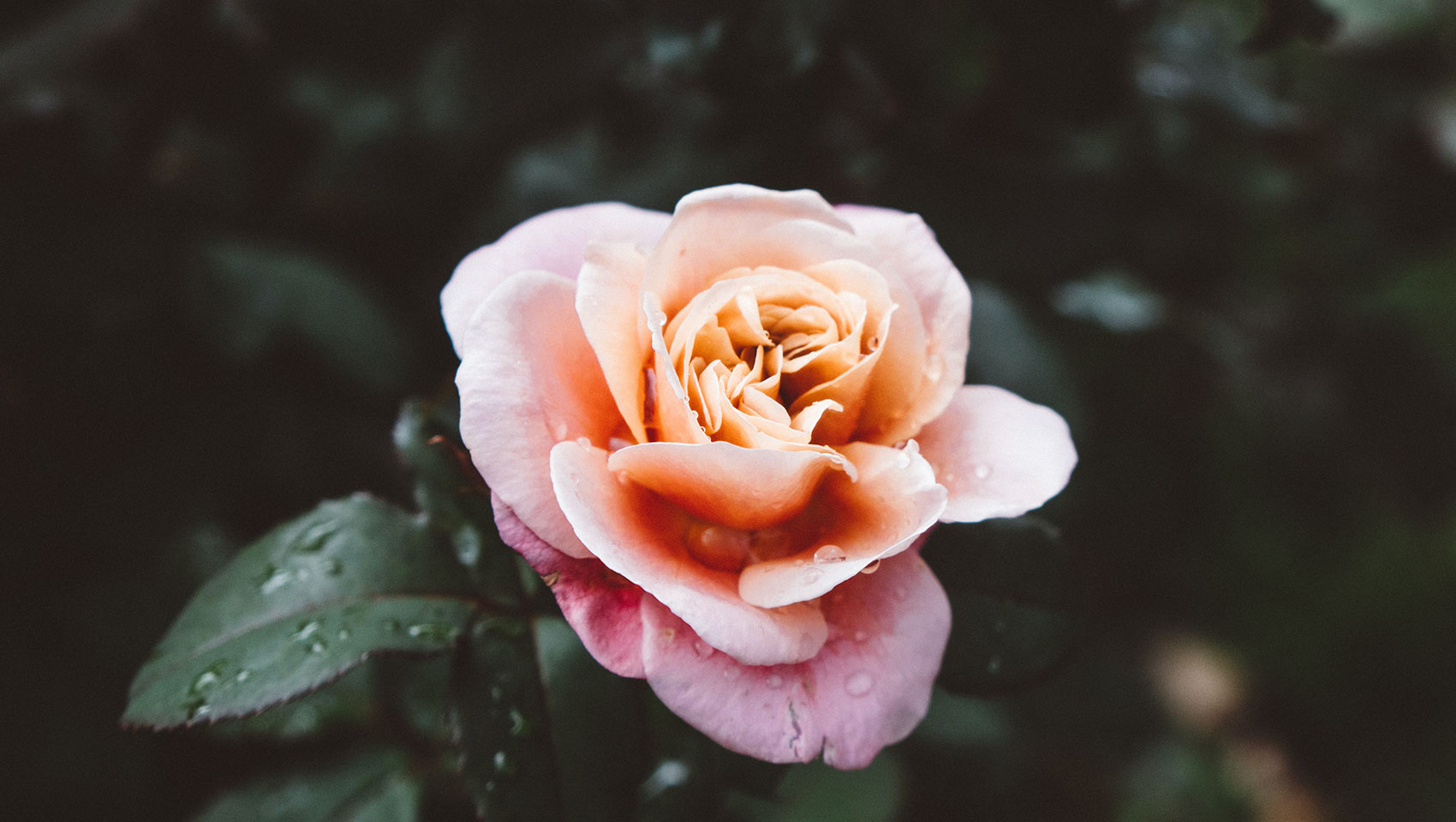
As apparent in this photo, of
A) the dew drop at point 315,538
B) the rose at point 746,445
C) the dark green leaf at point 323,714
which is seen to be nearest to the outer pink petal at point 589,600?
the rose at point 746,445

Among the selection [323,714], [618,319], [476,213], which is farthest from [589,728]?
[476,213]

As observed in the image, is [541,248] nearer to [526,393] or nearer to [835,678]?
[526,393]

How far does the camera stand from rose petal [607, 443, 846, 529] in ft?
1.42

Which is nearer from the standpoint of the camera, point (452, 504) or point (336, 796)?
point (452, 504)

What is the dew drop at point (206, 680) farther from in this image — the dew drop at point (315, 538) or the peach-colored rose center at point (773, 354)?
the peach-colored rose center at point (773, 354)

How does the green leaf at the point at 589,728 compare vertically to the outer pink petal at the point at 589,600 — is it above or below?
below

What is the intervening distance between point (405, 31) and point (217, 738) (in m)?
0.92

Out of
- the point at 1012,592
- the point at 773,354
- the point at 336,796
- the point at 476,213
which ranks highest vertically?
the point at 773,354

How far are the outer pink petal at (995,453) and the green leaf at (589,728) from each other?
26 cm

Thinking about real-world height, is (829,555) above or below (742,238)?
below

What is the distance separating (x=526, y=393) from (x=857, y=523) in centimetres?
21

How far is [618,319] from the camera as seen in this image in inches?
19.4

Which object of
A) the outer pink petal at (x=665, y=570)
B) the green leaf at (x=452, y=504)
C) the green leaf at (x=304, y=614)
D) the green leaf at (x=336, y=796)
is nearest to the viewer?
the outer pink petal at (x=665, y=570)

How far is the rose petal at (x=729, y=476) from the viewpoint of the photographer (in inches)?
17.0
